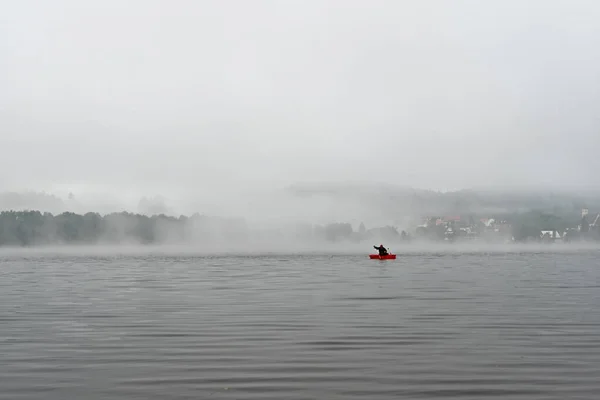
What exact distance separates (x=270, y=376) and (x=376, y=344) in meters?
6.45

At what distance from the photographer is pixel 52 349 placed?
24.2 metres

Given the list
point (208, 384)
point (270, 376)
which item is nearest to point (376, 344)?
point (270, 376)

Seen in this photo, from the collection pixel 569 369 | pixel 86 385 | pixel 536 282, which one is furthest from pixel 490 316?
pixel 536 282

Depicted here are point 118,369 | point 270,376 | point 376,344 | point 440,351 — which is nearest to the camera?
point 270,376

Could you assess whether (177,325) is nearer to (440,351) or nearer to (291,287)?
(440,351)

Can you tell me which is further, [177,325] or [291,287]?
[291,287]

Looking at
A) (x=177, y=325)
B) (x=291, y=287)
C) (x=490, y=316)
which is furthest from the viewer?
(x=291, y=287)

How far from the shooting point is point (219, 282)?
61781mm

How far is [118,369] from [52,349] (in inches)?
199

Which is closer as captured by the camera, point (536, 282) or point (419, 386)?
point (419, 386)

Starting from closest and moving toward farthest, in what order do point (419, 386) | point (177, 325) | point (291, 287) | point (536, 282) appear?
point (419, 386) → point (177, 325) → point (291, 287) → point (536, 282)

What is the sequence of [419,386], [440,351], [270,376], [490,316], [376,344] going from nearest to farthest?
[419,386]
[270,376]
[440,351]
[376,344]
[490,316]

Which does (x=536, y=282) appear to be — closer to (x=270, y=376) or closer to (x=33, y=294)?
(x=33, y=294)

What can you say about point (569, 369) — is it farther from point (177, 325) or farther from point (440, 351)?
point (177, 325)
